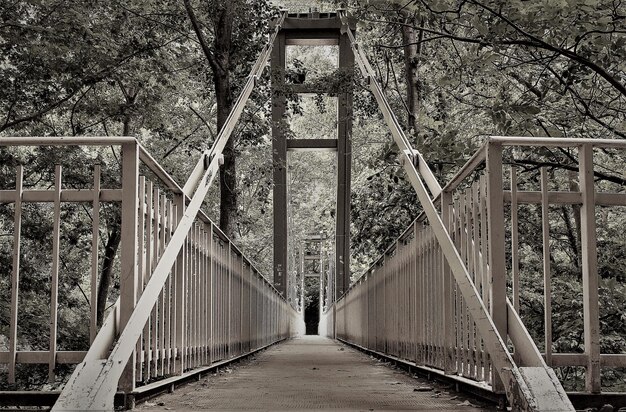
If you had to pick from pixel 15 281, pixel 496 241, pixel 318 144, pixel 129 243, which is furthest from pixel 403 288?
pixel 318 144

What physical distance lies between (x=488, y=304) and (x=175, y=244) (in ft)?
4.97

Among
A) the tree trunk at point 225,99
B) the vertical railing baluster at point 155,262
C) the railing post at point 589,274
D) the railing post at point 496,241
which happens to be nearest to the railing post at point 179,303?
the vertical railing baluster at point 155,262

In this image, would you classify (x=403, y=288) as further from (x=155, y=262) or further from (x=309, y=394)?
(x=155, y=262)

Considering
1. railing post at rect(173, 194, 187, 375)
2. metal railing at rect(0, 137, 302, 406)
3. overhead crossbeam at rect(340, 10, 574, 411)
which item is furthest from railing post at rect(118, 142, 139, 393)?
overhead crossbeam at rect(340, 10, 574, 411)

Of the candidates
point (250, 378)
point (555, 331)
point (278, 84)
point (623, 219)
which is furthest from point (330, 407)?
point (278, 84)

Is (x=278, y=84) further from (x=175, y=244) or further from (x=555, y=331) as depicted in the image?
(x=175, y=244)

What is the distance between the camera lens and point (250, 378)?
523cm

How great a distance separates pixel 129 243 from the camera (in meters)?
3.29

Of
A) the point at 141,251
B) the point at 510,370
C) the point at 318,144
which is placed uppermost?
the point at 318,144

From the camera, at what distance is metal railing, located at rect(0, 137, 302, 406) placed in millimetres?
3236

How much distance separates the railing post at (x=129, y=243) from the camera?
10.5 ft

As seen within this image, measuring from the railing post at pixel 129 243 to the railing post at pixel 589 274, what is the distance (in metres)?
1.83

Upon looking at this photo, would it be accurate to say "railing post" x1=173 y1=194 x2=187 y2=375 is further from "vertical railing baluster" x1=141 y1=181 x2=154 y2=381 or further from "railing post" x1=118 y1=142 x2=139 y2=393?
"railing post" x1=118 y1=142 x2=139 y2=393

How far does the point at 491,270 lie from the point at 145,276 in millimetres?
1568
